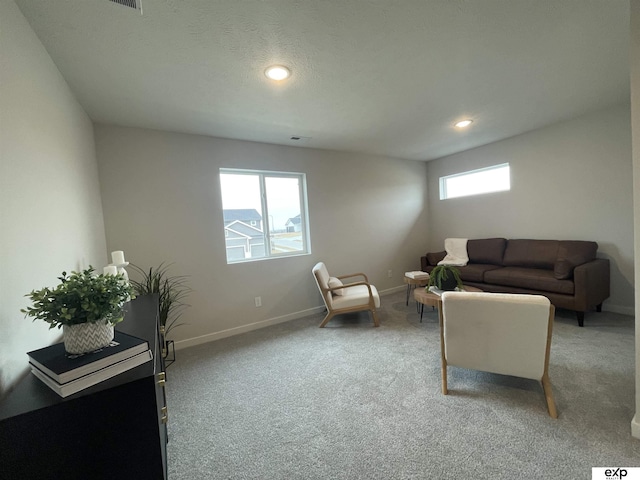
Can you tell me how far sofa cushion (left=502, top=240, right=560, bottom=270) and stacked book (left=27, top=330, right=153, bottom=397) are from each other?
4.42m

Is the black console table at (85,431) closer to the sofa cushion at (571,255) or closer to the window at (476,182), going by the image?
the sofa cushion at (571,255)

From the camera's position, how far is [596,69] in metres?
2.11

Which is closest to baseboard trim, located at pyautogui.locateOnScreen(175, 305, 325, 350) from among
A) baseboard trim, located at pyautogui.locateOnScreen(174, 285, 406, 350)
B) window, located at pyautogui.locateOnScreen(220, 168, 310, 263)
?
baseboard trim, located at pyautogui.locateOnScreen(174, 285, 406, 350)

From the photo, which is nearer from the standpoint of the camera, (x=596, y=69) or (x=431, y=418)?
(x=431, y=418)

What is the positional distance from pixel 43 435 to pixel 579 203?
5.02m

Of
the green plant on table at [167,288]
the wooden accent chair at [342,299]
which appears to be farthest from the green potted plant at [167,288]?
the wooden accent chair at [342,299]

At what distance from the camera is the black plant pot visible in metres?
2.84

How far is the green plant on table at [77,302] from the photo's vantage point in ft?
2.79

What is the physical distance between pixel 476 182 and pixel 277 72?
158 inches

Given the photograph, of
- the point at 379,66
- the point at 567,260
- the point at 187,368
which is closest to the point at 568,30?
the point at 379,66

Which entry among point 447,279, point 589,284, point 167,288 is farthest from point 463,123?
point 167,288

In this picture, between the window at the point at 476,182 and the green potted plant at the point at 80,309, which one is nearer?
the green potted plant at the point at 80,309

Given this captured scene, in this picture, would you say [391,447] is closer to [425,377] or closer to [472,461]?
[472,461]

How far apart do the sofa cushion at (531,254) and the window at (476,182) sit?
920 mm
